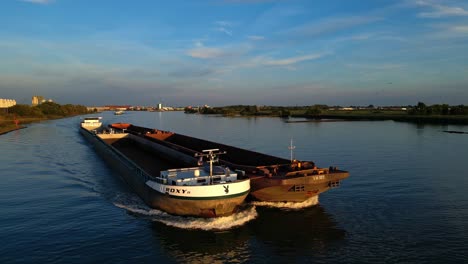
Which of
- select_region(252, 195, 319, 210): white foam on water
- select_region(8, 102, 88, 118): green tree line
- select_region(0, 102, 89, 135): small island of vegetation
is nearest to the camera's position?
select_region(252, 195, 319, 210): white foam on water

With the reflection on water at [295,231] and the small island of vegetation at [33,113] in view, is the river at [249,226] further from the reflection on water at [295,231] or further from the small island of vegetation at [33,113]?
the small island of vegetation at [33,113]

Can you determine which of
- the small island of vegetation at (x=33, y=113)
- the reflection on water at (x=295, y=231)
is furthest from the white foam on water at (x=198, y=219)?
the small island of vegetation at (x=33, y=113)

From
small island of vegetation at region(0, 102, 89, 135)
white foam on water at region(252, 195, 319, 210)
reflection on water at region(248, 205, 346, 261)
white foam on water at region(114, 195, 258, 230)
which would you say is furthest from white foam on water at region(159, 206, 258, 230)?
small island of vegetation at region(0, 102, 89, 135)

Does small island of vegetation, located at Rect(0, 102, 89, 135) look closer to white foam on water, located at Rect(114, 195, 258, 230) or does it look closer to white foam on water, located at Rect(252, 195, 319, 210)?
white foam on water, located at Rect(114, 195, 258, 230)

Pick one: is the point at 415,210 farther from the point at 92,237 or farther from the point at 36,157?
the point at 36,157

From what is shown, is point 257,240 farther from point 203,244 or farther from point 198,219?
point 198,219

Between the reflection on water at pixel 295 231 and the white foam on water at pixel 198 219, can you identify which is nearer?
the reflection on water at pixel 295 231

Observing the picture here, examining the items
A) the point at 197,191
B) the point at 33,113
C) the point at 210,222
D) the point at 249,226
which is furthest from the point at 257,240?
the point at 33,113

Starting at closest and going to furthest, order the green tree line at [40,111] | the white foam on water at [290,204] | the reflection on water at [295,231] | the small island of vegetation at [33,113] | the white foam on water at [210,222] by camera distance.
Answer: the reflection on water at [295,231]
the white foam on water at [210,222]
the white foam on water at [290,204]
the small island of vegetation at [33,113]
the green tree line at [40,111]
